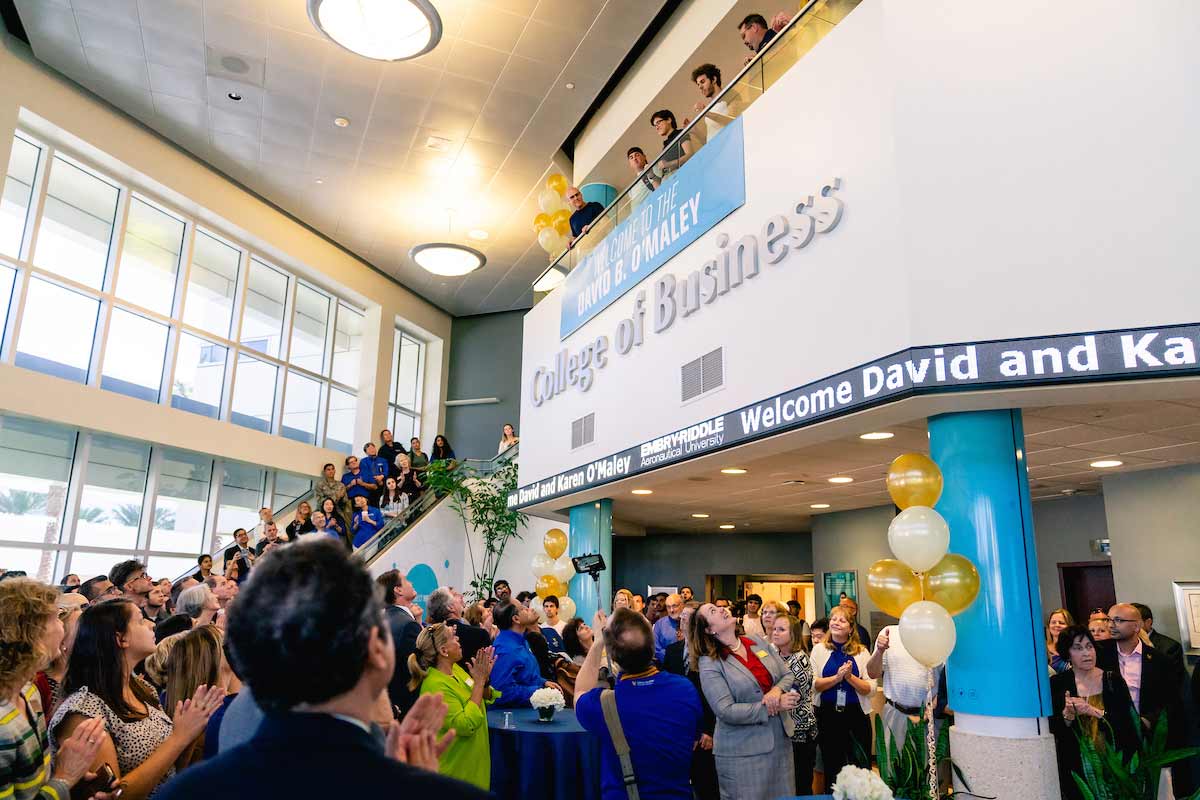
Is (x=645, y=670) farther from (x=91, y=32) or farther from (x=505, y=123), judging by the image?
(x=91, y=32)

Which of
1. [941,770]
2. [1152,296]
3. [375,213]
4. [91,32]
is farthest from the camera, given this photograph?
[375,213]

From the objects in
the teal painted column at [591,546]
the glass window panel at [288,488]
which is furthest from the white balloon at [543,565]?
the glass window panel at [288,488]

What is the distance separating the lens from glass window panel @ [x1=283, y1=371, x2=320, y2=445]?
15.0 metres

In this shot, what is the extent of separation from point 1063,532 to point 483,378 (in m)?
12.8

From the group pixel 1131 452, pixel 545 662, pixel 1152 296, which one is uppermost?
pixel 1152 296

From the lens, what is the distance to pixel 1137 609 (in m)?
5.78

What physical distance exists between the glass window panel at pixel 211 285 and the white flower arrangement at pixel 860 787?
1274 centimetres

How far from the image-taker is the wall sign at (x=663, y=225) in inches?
270

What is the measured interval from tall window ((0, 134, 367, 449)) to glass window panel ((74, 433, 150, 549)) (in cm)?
86

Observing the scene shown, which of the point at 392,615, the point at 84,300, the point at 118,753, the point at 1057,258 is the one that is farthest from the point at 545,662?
the point at 84,300

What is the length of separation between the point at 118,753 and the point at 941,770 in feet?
14.2

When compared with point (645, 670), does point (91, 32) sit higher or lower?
higher

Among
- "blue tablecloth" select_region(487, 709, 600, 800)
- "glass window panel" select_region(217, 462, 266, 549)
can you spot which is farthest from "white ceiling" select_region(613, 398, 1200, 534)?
"glass window panel" select_region(217, 462, 266, 549)

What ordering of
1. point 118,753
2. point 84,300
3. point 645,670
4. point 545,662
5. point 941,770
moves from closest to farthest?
point 118,753
point 645,670
point 941,770
point 545,662
point 84,300
